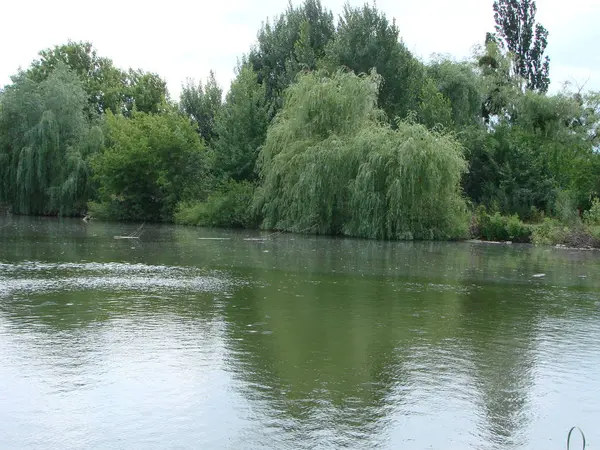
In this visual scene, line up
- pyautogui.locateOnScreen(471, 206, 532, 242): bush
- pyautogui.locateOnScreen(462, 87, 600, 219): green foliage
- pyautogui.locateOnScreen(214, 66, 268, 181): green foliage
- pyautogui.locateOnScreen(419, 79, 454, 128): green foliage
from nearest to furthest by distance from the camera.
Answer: pyautogui.locateOnScreen(471, 206, 532, 242): bush < pyautogui.locateOnScreen(462, 87, 600, 219): green foliage < pyautogui.locateOnScreen(419, 79, 454, 128): green foliage < pyautogui.locateOnScreen(214, 66, 268, 181): green foliage

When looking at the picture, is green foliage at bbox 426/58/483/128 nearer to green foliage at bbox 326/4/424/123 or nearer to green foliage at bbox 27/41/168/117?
green foliage at bbox 326/4/424/123

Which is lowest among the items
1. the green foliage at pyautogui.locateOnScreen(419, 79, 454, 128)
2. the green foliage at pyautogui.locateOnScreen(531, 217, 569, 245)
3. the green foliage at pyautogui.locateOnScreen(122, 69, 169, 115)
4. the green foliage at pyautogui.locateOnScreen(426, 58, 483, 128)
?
the green foliage at pyautogui.locateOnScreen(531, 217, 569, 245)

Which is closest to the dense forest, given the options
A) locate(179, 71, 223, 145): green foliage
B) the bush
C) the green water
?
the bush

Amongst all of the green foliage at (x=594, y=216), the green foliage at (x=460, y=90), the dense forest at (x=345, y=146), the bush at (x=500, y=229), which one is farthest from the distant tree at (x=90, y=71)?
the green foliage at (x=594, y=216)

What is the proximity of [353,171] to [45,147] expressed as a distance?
836 inches

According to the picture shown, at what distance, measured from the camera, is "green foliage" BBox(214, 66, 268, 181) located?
127 feet

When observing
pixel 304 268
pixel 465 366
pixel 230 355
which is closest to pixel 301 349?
pixel 230 355

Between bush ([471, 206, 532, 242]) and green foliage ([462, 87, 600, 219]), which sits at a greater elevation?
green foliage ([462, 87, 600, 219])

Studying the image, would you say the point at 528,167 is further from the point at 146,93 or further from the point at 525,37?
the point at 146,93

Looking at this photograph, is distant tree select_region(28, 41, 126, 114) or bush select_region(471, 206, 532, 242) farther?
distant tree select_region(28, 41, 126, 114)

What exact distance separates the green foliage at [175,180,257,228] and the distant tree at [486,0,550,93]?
25.6 metres

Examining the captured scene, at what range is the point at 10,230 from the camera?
2839cm

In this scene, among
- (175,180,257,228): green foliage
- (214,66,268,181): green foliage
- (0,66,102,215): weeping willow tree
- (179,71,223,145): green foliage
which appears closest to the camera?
(175,180,257,228): green foliage

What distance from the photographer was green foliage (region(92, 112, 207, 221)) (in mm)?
39562
